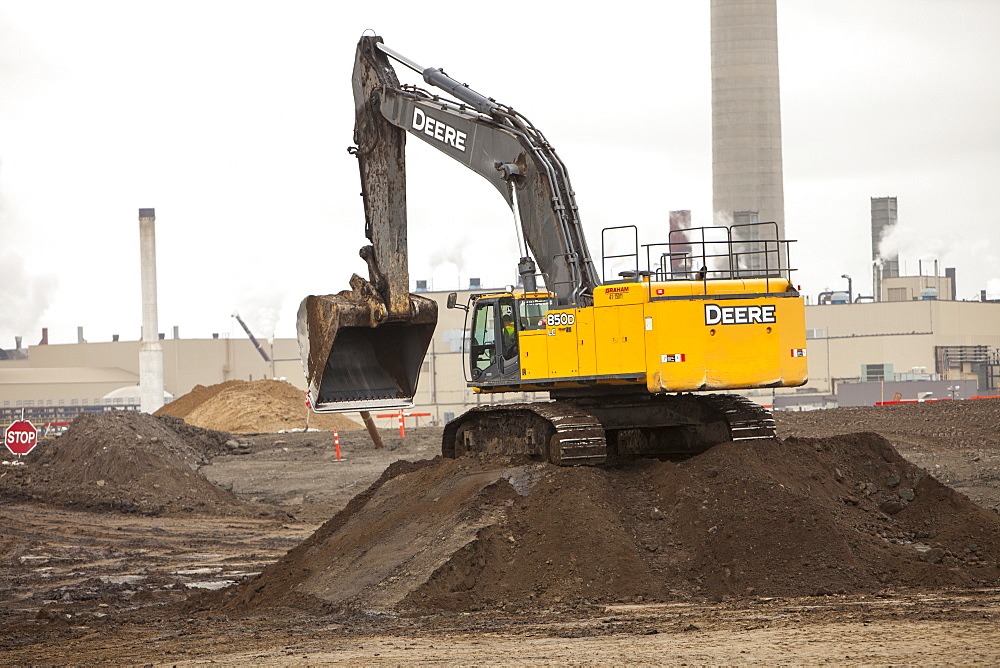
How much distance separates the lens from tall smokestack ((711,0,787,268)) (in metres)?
59.1

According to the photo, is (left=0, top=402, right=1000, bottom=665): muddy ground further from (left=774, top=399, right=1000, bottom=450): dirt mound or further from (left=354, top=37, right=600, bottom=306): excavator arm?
(left=774, top=399, right=1000, bottom=450): dirt mound

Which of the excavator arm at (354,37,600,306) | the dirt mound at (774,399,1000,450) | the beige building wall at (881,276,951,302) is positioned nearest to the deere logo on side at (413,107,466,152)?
the excavator arm at (354,37,600,306)

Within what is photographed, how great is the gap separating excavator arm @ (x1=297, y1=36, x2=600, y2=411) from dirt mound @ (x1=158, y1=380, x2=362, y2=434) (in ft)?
97.8

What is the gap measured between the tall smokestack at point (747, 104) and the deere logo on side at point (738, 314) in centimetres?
4775

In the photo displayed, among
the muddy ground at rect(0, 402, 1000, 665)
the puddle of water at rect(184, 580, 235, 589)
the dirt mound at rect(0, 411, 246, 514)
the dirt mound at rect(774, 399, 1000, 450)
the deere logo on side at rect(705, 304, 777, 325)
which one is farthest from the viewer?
the dirt mound at rect(774, 399, 1000, 450)

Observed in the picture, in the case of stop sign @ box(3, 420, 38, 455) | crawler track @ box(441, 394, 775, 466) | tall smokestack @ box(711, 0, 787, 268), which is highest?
tall smokestack @ box(711, 0, 787, 268)

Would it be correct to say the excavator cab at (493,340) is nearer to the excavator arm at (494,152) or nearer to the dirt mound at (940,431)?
the excavator arm at (494,152)

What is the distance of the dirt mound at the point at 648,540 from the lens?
11344mm

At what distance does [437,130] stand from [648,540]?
6191mm

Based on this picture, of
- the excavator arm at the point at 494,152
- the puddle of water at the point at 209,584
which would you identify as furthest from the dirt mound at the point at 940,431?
the puddle of water at the point at 209,584

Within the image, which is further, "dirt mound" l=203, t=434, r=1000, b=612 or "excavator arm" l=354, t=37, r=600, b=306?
"excavator arm" l=354, t=37, r=600, b=306

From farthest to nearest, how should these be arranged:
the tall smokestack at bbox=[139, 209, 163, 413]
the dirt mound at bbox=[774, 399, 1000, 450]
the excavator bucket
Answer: the tall smokestack at bbox=[139, 209, 163, 413] → the dirt mound at bbox=[774, 399, 1000, 450] → the excavator bucket

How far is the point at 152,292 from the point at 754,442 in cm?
4852

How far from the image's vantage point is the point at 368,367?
617 inches
